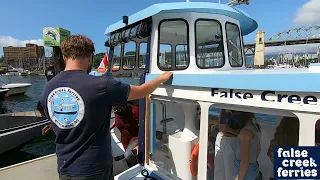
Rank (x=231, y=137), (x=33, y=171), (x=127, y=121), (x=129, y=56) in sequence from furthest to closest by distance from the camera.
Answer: (x=129, y=56)
(x=33, y=171)
(x=127, y=121)
(x=231, y=137)

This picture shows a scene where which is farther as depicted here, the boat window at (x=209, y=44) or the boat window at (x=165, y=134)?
the boat window at (x=209, y=44)

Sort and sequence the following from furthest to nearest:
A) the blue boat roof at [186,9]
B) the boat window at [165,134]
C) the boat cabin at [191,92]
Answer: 1. the boat window at [165,134]
2. the blue boat roof at [186,9]
3. the boat cabin at [191,92]

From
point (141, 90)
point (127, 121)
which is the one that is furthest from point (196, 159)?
point (127, 121)

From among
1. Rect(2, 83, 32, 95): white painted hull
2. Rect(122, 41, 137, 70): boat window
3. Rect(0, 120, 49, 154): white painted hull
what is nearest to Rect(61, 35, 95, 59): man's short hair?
Rect(122, 41, 137, 70): boat window

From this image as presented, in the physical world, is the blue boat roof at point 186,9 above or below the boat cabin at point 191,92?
above

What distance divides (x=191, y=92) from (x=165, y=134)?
109 cm

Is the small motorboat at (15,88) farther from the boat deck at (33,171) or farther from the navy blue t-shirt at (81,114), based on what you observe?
the navy blue t-shirt at (81,114)

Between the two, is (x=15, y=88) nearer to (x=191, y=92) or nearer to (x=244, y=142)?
(x=191, y=92)

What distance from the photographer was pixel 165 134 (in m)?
3.68

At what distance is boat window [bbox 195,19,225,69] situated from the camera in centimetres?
355

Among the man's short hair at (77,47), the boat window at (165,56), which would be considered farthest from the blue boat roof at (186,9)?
the man's short hair at (77,47)

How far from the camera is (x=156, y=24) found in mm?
3484

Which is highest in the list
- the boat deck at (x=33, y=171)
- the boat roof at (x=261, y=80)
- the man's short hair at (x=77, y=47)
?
the man's short hair at (x=77, y=47)

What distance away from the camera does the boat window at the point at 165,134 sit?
11.2 feet
